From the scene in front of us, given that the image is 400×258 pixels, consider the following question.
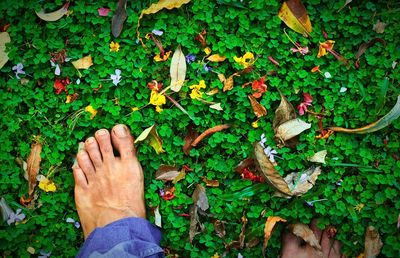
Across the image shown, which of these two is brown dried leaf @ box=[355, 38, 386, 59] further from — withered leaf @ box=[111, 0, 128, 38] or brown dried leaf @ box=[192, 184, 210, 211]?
withered leaf @ box=[111, 0, 128, 38]

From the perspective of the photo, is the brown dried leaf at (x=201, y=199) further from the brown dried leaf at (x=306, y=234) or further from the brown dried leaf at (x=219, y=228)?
the brown dried leaf at (x=306, y=234)

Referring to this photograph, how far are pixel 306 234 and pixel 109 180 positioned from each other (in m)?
1.41

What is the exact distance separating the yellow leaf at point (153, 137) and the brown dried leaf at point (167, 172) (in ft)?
0.38

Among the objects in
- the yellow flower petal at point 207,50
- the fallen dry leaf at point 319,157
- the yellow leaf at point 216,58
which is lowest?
the fallen dry leaf at point 319,157

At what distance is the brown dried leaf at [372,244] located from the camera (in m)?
2.85

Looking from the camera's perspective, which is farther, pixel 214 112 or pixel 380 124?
pixel 214 112

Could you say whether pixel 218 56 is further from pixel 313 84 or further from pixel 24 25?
pixel 24 25

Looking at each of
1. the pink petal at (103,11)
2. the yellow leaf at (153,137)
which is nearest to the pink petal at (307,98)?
the yellow leaf at (153,137)

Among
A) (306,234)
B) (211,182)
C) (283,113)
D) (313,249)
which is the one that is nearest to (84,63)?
(211,182)

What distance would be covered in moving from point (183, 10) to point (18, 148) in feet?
4.91

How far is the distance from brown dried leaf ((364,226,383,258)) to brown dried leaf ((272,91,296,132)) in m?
0.90

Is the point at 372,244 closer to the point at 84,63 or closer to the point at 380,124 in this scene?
the point at 380,124

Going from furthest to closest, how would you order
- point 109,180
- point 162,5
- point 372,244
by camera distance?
point 109,180 < point 162,5 < point 372,244

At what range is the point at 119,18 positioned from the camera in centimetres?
302
